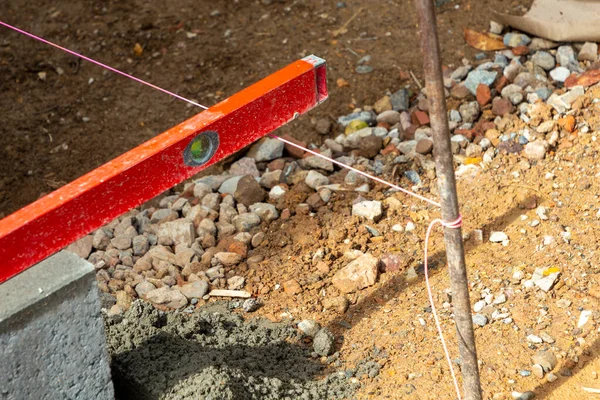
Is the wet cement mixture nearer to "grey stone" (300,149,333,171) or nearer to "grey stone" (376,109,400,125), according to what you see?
"grey stone" (300,149,333,171)

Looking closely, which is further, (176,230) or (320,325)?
(176,230)

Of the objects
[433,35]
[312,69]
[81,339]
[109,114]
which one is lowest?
[109,114]

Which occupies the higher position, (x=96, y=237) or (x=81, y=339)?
(x=81, y=339)

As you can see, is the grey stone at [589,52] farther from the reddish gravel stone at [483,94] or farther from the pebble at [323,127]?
the pebble at [323,127]

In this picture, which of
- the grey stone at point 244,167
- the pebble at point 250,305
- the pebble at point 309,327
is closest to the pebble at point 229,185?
the grey stone at point 244,167

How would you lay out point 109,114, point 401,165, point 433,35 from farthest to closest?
point 109,114 < point 401,165 < point 433,35

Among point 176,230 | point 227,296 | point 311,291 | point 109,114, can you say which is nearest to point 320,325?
point 311,291

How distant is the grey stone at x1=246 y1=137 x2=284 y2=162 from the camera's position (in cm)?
512

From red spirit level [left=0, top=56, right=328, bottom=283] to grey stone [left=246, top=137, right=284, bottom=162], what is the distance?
184cm

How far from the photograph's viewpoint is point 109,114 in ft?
19.7

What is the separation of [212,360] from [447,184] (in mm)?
1153

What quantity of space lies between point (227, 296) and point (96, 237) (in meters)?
0.93

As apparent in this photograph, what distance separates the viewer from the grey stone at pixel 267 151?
5.12m

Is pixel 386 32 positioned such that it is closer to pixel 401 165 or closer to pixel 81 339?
pixel 401 165
